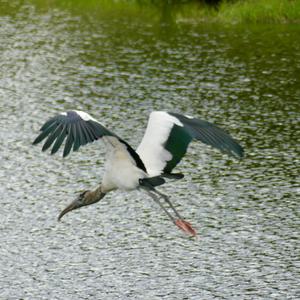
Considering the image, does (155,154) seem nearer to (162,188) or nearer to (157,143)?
(157,143)

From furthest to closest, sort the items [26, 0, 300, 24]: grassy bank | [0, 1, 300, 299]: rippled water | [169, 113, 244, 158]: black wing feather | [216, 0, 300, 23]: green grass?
[26, 0, 300, 24]: grassy bank, [216, 0, 300, 23]: green grass, [0, 1, 300, 299]: rippled water, [169, 113, 244, 158]: black wing feather

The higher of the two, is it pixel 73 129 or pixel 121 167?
pixel 73 129

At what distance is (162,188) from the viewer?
19.4 m

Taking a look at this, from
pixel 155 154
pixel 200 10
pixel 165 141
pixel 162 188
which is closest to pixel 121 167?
pixel 155 154

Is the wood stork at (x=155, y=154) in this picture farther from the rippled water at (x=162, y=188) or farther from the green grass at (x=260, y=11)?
the green grass at (x=260, y=11)

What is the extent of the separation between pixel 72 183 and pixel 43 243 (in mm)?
2873

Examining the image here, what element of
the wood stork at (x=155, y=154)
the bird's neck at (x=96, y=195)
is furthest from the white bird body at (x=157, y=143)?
the bird's neck at (x=96, y=195)

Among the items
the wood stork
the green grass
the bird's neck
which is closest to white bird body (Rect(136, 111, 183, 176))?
the wood stork

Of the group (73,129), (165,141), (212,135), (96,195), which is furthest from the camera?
(96,195)

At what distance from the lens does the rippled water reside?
15711mm

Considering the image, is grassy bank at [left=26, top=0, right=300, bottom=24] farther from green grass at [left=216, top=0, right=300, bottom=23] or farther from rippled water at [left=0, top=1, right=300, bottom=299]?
rippled water at [left=0, top=1, right=300, bottom=299]

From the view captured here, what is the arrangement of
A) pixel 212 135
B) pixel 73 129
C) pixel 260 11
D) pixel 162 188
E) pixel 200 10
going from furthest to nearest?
pixel 200 10 → pixel 260 11 → pixel 162 188 → pixel 212 135 → pixel 73 129

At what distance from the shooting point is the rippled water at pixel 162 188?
619 inches

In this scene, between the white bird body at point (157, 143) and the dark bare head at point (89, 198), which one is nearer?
the white bird body at point (157, 143)
